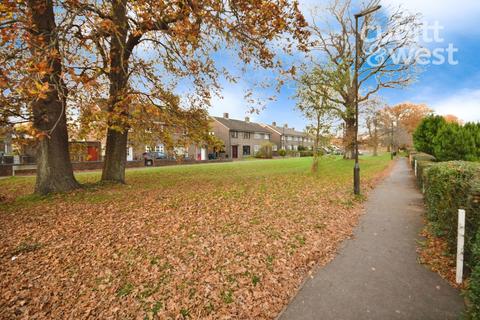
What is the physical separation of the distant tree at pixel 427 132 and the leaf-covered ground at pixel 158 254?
71.8ft

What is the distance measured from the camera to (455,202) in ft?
14.9

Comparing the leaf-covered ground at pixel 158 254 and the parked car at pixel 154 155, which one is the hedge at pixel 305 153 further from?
the leaf-covered ground at pixel 158 254

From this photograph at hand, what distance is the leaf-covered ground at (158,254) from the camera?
11.3ft

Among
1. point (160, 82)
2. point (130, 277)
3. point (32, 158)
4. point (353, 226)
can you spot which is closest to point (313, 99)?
point (160, 82)

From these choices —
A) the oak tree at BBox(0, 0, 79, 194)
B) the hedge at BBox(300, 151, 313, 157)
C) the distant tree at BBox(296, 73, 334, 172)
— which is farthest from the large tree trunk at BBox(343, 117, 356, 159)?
the hedge at BBox(300, 151, 313, 157)

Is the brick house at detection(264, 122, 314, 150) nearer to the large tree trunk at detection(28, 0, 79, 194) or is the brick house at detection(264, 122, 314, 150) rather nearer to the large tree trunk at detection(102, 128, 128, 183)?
the large tree trunk at detection(102, 128, 128, 183)

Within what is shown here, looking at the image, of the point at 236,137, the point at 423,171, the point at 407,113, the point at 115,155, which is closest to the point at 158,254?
the point at 115,155

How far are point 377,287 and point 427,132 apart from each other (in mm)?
27310

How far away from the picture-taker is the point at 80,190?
973 cm

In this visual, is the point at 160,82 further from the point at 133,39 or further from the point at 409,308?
the point at 409,308

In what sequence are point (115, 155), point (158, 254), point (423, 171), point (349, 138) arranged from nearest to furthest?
point (158, 254) < point (423, 171) < point (115, 155) < point (349, 138)

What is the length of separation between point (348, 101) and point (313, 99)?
9.26 meters

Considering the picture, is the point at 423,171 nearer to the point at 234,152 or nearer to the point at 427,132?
the point at 427,132

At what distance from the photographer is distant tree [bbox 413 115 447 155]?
2369 centimetres
